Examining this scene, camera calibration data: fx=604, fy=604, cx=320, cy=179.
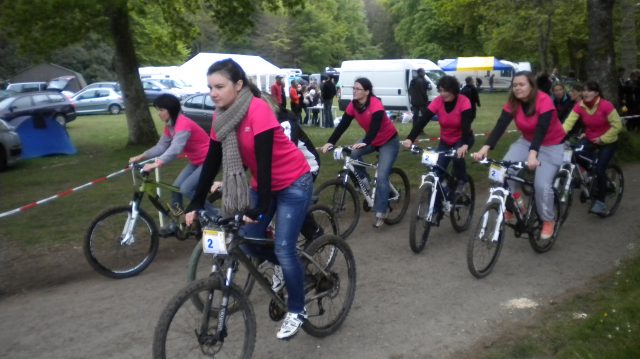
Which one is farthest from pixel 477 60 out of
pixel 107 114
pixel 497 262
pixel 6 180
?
pixel 497 262

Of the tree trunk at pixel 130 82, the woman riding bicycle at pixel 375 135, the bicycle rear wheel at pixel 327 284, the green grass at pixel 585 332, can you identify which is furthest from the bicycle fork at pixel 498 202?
the tree trunk at pixel 130 82

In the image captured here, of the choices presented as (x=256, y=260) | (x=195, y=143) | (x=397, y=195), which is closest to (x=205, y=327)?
(x=256, y=260)

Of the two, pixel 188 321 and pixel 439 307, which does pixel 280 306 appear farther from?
pixel 439 307

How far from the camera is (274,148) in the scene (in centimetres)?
409

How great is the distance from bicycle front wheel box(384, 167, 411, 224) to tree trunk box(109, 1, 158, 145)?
10248 mm

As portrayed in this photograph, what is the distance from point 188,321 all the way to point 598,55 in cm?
1173

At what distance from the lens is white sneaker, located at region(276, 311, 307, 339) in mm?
4227

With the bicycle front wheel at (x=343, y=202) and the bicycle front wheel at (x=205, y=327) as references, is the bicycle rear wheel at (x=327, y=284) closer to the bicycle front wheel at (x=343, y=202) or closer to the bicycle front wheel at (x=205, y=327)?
the bicycle front wheel at (x=205, y=327)

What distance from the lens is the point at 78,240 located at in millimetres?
7531

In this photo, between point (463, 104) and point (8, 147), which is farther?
point (8, 147)

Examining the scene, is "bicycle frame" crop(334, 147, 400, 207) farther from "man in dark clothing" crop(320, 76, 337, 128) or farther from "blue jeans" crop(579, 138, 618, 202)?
"man in dark clothing" crop(320, 76, 337, 128)

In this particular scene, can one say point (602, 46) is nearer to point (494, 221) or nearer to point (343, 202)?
point (343, 202)

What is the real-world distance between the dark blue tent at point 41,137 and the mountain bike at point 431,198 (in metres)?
12.6

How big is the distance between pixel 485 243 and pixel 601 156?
3.20 m
